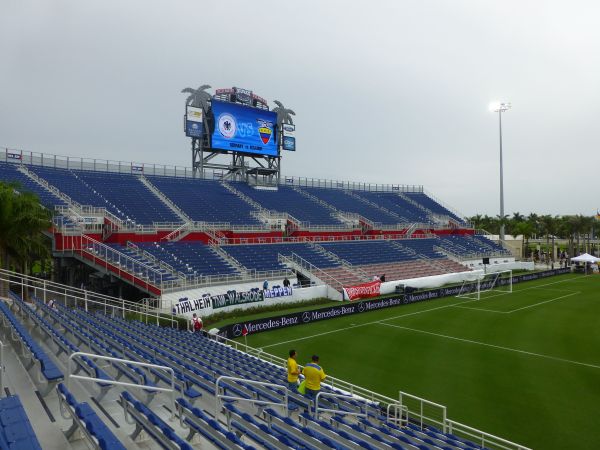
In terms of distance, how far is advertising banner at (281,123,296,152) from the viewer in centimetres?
5962

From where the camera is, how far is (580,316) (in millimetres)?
30141

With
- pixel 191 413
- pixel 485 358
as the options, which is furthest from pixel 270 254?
pixel 191 413

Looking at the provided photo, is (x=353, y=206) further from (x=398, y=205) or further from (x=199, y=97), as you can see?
(x=199, y=97)

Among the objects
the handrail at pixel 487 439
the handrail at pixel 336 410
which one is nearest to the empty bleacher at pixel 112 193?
the handrail at pixel 336 410

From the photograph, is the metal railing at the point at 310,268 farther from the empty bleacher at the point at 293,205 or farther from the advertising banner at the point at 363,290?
the empty bleacher at the point at 293,205

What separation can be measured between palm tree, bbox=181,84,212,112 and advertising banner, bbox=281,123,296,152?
39.2 feet

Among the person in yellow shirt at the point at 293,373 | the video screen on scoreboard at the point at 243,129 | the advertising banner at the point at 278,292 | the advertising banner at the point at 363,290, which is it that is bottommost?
the advertising banner at the point at 363,290

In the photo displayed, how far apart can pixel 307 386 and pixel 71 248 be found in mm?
23230

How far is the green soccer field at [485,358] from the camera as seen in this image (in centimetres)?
1384

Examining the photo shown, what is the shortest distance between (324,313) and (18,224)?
18.9m

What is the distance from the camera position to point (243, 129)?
2153 inches

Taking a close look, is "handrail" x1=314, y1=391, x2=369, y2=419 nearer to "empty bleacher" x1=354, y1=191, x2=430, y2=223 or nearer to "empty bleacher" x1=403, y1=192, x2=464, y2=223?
"empty bleacher" x1=354, y1=191, x2=430, y2=223

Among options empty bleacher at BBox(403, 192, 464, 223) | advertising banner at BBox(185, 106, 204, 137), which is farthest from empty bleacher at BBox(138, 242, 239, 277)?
empty bleacher at BBox(403, 192, 464, 223)

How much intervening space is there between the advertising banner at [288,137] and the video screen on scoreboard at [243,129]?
6.81 feet
